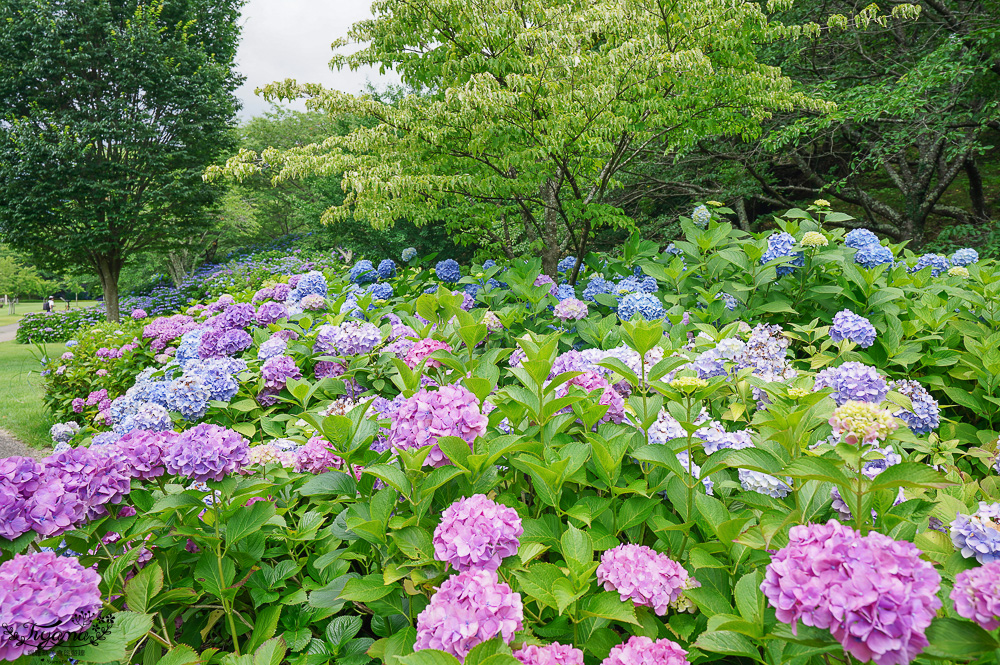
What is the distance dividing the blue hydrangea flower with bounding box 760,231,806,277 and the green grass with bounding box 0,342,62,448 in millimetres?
8198

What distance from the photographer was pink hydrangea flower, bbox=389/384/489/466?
1374 millimetres

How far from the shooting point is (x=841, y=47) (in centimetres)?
942

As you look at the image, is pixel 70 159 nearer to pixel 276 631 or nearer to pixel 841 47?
pixel 276 631

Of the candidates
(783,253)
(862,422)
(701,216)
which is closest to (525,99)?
(701,216)

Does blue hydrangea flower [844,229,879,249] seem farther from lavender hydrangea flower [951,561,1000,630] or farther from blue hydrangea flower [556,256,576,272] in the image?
lavender hydrangea flower [951,561,1000,630]

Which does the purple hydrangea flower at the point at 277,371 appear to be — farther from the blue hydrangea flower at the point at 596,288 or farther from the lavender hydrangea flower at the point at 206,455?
the blue hydrangea flower at the point at 596,288

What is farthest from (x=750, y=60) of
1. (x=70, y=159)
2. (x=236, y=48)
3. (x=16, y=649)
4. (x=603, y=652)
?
(x=236, y=48)

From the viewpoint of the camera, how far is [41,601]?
3.39 feet

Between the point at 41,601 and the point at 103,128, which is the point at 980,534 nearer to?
the point at 41,601

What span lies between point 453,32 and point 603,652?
5.38 meters

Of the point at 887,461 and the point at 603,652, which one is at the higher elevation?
the point at 887,461

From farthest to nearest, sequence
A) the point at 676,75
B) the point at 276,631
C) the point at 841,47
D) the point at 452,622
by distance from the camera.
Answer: the point at 841,47 → the point at 676,75 → the point at 276,631 → the point at 452,622

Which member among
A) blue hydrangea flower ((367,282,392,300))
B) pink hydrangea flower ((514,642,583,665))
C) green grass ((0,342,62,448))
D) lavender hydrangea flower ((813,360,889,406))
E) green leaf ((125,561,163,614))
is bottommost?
green grass ((0,342,62,448))

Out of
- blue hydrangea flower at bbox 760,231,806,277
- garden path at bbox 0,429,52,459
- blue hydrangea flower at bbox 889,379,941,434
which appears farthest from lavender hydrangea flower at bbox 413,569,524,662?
garden path at bbox 0,429,52,459
